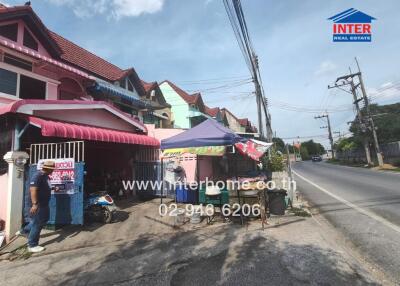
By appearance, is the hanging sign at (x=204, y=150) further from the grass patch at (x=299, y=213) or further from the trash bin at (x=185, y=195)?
the grass patch at (x=299, y=213)

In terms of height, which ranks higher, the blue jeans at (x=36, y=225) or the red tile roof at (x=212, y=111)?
the red tile roof at (x=212, y=111)

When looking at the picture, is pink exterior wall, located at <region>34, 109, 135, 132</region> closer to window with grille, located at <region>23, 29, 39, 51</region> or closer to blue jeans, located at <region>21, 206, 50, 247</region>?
blue jeans, located at <region>21, 206, 50, 247</region>

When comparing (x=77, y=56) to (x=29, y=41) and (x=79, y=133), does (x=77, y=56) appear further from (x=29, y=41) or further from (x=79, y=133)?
(x=79, y=133)

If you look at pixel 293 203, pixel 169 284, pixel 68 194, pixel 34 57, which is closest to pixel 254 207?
pixel 293 203

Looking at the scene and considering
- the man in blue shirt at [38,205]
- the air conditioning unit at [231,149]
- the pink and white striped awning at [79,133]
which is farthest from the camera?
the air conditioning unit at [231,149]

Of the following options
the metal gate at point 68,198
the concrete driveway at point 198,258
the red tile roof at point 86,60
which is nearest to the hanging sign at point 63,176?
the metal gate at point 68,198

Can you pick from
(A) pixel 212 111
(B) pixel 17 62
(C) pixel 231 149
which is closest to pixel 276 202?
(C) pixel 231 149

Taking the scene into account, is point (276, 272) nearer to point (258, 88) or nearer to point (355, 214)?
point (355, 214)

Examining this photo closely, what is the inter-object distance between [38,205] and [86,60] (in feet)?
37.3

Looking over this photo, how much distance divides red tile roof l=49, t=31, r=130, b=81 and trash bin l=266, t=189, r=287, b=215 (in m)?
11.6

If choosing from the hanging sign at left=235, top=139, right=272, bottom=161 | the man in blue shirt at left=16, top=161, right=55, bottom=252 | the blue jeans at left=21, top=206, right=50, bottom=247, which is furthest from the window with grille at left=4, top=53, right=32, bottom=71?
the hanging sign at left=235, top=139, right=272, bottom=161

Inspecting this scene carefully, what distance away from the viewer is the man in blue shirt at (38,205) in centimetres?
611

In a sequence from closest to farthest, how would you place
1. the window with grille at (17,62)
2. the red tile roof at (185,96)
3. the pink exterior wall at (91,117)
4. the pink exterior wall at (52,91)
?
the pink exterior wall at (91,117) → the window with grille at (17,62) → the pink exterior wall at (52,91) → the red tile roof at (185,96)

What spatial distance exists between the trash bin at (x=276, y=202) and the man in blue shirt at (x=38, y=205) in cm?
593
